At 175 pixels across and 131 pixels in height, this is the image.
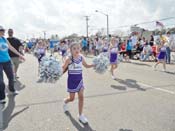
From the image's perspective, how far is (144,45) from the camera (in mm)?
23922

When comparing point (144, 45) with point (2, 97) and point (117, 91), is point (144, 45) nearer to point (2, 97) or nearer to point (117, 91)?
point (117, 91)

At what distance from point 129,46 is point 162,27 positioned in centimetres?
843

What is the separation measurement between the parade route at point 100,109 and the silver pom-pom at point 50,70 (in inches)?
32.6

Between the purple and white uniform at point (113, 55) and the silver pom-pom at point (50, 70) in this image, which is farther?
the purple and white uniform at point (113, 55)

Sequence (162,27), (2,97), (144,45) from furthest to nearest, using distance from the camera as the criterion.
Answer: (162,27) → (144,45) → (2,97)

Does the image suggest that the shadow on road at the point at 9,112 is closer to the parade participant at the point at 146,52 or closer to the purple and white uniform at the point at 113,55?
the purple and white uniform at the point at 113,55

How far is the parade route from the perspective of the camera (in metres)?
6.10

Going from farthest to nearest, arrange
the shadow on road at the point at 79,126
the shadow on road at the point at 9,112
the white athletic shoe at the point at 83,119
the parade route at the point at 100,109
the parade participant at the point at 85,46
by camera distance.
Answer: the parade participant at the point at 85,46, the shadow on road at the point at 9,112, the white athletic shoe at the point at 83,119, the parade route at the point at 100,109, the shadow on road at the point at 79,126

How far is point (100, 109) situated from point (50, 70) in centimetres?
161

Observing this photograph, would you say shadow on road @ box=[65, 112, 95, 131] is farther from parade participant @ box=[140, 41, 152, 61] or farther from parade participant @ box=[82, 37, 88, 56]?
parade participant @ box=[82, 37, 88, 56]

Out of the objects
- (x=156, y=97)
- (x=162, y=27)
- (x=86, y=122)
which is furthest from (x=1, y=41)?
(x=162, y=27)

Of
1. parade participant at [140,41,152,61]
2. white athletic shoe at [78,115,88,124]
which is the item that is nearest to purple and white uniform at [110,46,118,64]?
white athletic shoe at [78,115,88,124]

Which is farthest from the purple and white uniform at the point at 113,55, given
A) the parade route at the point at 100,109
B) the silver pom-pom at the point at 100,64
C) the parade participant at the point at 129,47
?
the parade participant at the point at 129,47

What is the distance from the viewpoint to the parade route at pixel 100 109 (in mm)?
6098
